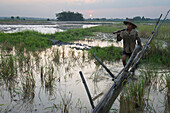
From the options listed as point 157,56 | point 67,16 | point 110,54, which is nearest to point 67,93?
point 110,54

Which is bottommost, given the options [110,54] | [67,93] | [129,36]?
[67,93]

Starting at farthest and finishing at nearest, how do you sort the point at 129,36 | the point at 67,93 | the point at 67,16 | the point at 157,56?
the point at 67,16, the point at 157,56, the point at 129,36, the point at 67,93

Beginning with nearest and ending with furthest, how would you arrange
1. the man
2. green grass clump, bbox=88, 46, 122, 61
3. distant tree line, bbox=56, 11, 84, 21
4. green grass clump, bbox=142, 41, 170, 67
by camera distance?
1. the man
2. green grass clump, bbox=142, 41, 170, 67
3. green grass clump, bbox=88, 46, 122, 61
4. distant tree line, bbox=56, 11, 84, 21

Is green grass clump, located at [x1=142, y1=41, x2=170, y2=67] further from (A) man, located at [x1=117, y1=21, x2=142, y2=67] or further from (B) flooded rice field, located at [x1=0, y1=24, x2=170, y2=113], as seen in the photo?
(A) man, located at [x1=117, y1=21, x2=142, y2=67]

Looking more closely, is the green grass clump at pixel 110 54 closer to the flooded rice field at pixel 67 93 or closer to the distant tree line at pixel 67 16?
the flooded rice field at pixel 67 93

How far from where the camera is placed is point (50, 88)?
362 cm

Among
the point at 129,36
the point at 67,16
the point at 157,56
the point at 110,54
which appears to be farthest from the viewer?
the point at 67,16

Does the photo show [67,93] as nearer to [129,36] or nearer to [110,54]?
[129,36]

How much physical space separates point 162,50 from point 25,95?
5.38 m

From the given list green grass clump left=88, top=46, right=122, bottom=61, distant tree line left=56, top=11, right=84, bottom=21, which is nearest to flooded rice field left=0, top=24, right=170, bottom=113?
green grass clump left=88, top=46, right=122, bottom=61

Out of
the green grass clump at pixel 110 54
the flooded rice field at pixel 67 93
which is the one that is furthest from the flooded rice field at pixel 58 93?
the green grass clump at pixel 110 54

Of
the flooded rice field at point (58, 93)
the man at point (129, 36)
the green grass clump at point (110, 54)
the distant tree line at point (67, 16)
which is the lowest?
the flooded rice field at point (58, 93)

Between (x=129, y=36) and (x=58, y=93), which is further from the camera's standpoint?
(x=129, y=36)

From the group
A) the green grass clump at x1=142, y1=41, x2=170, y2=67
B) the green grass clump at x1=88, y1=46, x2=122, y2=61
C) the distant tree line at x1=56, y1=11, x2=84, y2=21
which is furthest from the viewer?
the distant tree line at x1=56, y1=11, x2=84, y2=21
